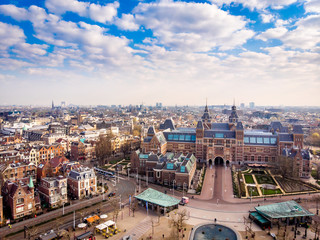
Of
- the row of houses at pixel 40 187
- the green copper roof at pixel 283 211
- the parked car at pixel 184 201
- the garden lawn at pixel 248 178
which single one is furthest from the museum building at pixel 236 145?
the green copper roof at pixel 283 211

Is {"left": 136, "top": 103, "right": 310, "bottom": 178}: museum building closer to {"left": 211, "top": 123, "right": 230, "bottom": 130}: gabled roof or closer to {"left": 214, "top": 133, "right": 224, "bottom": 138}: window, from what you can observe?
{"left": 214, "top": 133, "right": 224, "bottom": 138}: window

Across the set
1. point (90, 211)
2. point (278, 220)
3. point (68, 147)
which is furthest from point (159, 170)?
point (68, 147)

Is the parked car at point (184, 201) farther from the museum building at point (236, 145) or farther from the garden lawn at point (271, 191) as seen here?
the museum building at point (236, 145)

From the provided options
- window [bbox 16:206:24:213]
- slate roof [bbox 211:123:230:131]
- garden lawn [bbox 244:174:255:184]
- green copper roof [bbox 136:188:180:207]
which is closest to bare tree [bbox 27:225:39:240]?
window [bbox 16:206:24:213]

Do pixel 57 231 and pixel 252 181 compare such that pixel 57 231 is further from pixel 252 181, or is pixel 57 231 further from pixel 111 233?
pixel 252 181

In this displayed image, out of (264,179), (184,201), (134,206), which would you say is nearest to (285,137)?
(264,179)

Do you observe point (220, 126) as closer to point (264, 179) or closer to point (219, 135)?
point (219, 135)
